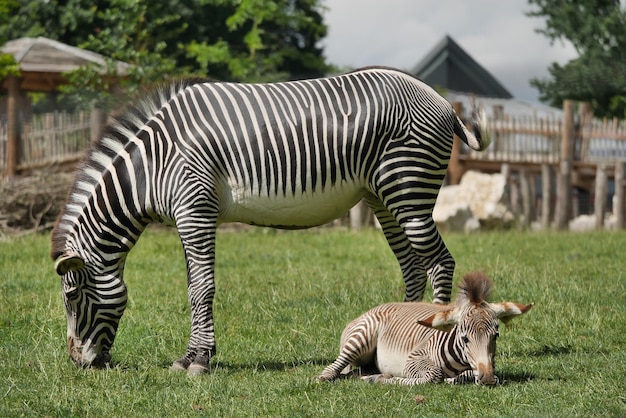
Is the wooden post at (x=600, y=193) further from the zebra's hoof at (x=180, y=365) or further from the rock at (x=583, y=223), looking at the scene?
the zebra's hoof at (x=180, y=365)

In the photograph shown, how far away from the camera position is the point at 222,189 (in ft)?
25.5

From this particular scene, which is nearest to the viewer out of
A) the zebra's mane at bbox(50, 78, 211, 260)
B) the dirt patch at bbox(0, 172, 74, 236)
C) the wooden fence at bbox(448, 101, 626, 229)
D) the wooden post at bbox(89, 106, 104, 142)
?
the zebra's mane at bbox(50, 78, 211, 260)

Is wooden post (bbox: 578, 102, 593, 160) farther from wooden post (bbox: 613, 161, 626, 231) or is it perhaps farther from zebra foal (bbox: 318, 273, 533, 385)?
zebra foal (bbox: 318, 273, 533, 385)

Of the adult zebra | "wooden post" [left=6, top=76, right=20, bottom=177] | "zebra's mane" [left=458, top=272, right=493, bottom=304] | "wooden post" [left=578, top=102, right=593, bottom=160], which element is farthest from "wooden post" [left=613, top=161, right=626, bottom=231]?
"zebra's mane" [left=458, top=272, right=493, bottom=304]

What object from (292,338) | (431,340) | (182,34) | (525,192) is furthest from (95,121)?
(431,340)

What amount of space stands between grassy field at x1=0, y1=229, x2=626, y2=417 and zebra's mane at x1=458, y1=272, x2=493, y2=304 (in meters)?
0.60

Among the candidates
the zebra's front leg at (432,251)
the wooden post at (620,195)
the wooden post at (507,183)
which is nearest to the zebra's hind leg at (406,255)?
the zebra's front leg at (432,251)

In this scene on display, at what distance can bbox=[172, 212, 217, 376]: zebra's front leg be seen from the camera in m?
7.49

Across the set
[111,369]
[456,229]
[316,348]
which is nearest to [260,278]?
[316,348]

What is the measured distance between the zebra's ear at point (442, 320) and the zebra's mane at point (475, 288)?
0.13m

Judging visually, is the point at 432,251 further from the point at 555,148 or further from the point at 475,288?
the point at 555,148

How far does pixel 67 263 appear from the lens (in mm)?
7270

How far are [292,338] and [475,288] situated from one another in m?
2.56

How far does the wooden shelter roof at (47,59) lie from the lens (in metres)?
23.6
